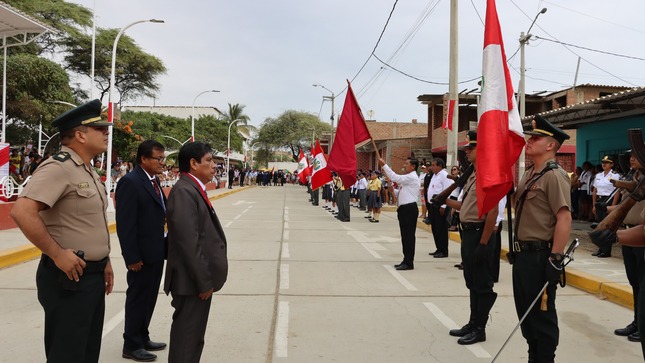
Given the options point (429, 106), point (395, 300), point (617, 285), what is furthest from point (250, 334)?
point (429, 106)

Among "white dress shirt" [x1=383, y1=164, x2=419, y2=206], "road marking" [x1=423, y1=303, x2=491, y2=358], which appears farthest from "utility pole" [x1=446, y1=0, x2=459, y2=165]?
"road marking" [x1=423, y1=303, x2=491, y2=358]

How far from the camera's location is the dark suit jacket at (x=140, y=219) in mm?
4488

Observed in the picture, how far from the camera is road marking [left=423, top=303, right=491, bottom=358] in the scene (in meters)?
4.89

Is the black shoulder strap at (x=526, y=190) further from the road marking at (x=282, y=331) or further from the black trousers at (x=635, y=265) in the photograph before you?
the road marking at (x=282, y=331)

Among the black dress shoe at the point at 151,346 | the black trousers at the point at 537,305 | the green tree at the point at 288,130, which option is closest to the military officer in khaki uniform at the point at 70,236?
the black dress shoe at the point at 151,346

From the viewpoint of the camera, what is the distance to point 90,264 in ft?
10.6

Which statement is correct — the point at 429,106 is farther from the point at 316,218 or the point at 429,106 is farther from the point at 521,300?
the point at 521,300

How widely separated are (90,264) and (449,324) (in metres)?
3.98

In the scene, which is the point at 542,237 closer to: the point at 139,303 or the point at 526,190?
the point at 526,190

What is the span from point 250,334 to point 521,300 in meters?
2.63

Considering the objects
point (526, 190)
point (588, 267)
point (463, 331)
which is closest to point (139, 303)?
point (463, 331)

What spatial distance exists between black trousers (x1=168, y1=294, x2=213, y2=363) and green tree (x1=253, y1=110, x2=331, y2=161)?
70.4 metres

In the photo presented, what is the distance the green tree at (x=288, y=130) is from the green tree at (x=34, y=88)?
1821 inches

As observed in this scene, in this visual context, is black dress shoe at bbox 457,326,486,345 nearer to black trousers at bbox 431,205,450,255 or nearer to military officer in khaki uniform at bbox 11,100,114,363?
military officer in khaki uniform at bbox 11,100,114,363
